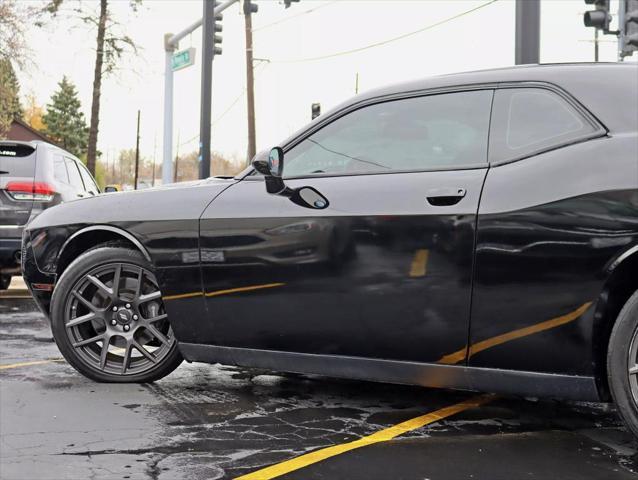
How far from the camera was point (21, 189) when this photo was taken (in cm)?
859

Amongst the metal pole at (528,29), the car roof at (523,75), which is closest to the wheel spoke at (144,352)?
the car roof at (523,75)

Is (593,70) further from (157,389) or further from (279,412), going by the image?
(157,389)

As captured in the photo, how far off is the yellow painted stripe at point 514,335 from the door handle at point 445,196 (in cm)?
62

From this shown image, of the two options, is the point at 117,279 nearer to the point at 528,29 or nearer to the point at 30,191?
the point at 30,191

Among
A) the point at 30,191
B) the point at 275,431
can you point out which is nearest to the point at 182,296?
the point at 275,431

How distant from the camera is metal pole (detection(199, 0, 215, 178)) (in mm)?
15781

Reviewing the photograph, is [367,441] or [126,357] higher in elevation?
[126,357]

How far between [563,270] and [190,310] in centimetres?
195

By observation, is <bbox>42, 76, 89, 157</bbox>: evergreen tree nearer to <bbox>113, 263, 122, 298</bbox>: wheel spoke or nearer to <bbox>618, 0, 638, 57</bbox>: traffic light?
<bbox>618, 0, 638, 57</bbox>: traffic light

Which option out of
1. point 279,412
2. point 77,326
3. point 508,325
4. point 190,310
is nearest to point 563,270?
point 508,325

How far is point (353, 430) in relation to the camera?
3.67 m

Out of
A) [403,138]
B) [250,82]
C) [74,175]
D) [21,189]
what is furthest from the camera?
[250,82]

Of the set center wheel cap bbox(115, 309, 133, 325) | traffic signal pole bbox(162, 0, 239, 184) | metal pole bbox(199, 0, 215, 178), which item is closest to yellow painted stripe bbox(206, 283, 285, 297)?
center wheel cap bbox(115, 309, 133, 325)

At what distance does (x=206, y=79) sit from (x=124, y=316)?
39.1ft
